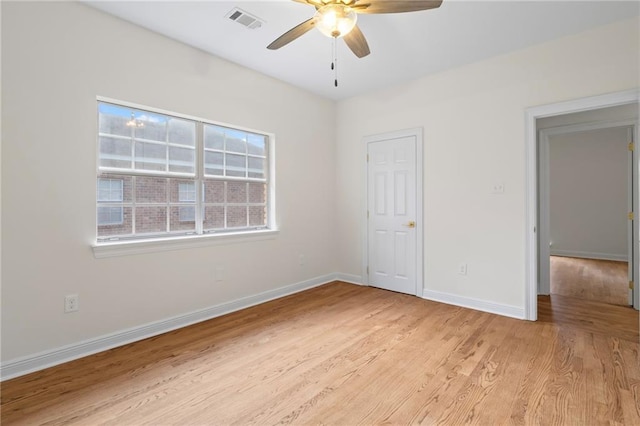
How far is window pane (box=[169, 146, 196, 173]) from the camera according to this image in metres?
3.08

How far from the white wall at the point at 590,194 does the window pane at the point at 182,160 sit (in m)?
6.50

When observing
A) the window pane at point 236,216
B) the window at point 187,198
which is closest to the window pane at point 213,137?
the window at point 187,198

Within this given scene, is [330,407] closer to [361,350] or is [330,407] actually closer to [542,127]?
[361,350]

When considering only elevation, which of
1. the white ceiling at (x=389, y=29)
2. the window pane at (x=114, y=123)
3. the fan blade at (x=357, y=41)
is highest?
the white ceiling at (x=389, y=29)

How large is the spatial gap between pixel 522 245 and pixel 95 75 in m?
4.25

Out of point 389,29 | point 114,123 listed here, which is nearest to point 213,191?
point 114,123

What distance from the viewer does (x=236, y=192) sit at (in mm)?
3660

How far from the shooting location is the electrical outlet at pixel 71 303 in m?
2.37

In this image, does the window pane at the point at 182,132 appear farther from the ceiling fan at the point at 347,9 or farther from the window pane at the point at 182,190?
Result: the ceiling fan at the point at 347,9

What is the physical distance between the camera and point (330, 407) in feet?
6.00

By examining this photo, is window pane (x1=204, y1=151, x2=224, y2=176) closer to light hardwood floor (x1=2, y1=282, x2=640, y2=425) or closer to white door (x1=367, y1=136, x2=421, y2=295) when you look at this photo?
light hardwood floor (x1=2, y1=282, x2=640, y2=425)

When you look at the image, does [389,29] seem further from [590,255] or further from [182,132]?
[590,255]

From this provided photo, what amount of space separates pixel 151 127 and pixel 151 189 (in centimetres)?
59

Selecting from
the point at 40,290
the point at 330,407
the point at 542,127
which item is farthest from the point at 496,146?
the point at 40,290
